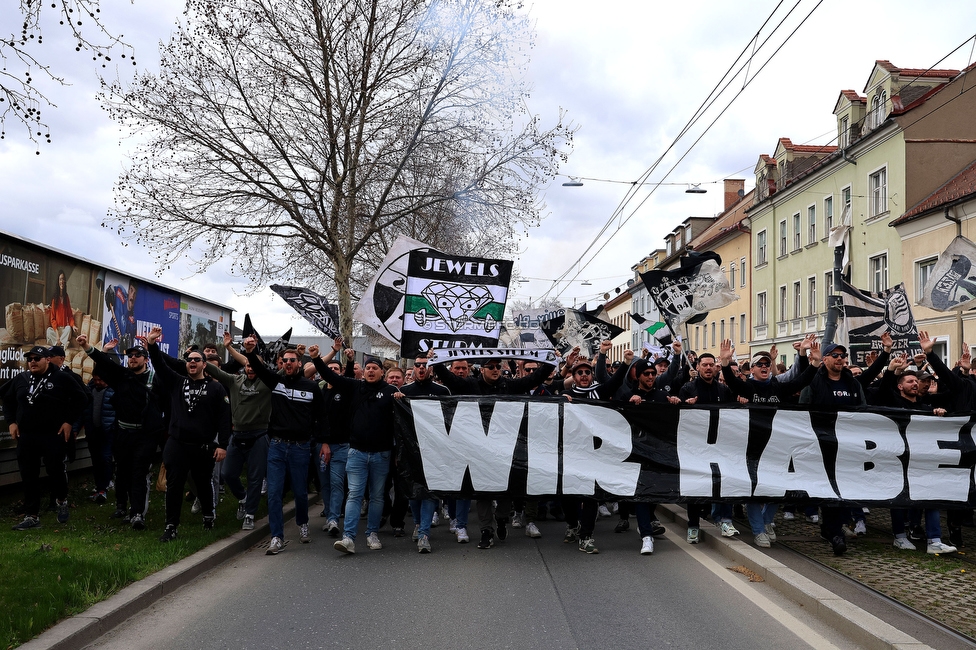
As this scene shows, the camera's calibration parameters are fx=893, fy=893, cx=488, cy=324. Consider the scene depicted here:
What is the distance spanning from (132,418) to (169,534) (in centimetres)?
166

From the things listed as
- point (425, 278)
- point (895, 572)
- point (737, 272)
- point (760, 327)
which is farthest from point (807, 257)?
point (895, 572)

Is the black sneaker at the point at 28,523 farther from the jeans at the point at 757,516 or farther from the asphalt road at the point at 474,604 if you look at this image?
the jeans at the point at 757,516

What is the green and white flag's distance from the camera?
454 inches

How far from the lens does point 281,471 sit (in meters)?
8.70

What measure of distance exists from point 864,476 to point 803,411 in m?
A: 0.86

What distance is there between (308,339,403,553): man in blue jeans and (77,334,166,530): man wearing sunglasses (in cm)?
200

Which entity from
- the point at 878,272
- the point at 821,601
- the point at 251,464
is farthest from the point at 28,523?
the point at 878,272

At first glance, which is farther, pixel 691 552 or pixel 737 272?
pixel 737 272

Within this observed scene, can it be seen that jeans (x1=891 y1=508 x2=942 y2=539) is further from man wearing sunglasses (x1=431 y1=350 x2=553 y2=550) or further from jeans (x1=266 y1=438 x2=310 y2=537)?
jeans (x1=266 y1=438 x2=310 y2=537)

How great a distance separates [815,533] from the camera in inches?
377

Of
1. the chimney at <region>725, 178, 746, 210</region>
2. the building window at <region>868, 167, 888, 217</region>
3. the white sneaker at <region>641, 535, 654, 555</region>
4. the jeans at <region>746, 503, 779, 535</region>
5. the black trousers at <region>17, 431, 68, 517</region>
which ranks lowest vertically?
the white sneaker at <region>641, 535, 654, 555</region>

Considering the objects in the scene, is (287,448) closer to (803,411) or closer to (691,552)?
(691,552)

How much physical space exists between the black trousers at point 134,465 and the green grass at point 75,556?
259 millimetres

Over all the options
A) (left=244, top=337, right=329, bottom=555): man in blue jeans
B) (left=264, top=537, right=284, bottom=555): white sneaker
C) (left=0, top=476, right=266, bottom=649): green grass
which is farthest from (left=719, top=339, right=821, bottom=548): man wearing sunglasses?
(left=0, top=476, right=266, bottom=649): green grass
